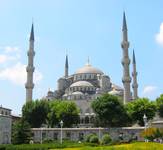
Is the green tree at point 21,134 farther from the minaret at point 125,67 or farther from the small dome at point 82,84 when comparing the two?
the small dome at point 82,84

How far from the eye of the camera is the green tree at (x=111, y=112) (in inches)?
1805

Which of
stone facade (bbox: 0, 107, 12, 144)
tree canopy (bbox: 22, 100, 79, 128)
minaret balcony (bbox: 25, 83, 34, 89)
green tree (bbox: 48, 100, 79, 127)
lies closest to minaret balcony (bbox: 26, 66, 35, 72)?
minaret balcony (bbox: 25, 83, 34, 89)

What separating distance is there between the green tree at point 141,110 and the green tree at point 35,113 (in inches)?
522

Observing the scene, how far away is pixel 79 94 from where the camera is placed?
6669 centimetres

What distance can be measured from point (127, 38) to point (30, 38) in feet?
58.7

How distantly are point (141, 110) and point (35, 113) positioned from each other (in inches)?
632

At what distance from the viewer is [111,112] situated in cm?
4606

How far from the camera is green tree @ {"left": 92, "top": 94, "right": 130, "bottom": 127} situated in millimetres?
45841

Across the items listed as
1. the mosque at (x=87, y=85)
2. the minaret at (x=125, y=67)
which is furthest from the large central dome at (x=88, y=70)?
the minaret at (x=125, y=67)

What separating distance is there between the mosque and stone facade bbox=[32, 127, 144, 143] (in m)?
11.6

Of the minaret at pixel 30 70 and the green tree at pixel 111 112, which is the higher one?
the minaret at pixel 30 70

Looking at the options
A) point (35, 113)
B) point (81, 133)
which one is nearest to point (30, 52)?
point (35, 113)

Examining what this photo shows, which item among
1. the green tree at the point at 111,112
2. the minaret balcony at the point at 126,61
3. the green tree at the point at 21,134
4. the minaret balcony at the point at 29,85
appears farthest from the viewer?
the minaret balcony at the point at 29,85

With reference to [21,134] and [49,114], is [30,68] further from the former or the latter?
[21,134]
